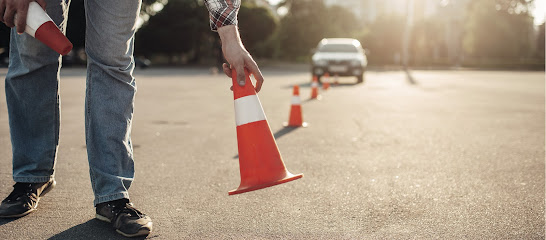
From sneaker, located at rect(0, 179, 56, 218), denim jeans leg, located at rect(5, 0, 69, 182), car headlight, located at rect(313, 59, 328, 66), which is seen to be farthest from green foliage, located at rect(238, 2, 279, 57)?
sneaker, located at rect(0, 179, 56, 218)

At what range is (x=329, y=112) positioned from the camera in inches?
368

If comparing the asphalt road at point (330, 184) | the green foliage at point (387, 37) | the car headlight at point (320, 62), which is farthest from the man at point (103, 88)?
the green foliage at point (387, 37)

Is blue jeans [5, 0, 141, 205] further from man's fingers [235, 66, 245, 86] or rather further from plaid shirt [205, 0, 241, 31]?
man's fingers [235, 66, 245, 86]

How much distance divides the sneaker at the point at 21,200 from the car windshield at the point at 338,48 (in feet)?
61.6

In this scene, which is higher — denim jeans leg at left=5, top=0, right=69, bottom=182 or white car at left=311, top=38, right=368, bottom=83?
denim jeans leg at left=5, top=0, right=69, bottom=182

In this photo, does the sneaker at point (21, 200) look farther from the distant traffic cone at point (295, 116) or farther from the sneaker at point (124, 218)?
the distant traffic cone at point (295, 116)

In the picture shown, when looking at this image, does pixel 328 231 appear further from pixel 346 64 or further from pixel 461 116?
pixel 346 64

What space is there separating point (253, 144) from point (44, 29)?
103 cm

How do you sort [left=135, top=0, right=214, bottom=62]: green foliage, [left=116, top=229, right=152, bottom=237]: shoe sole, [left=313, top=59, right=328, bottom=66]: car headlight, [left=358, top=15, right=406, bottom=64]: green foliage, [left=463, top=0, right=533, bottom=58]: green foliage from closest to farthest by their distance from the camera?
1. [left=116, top=229, right=152, bottom=237]: shoe sole
2. [left=313, top=59, right=328, bottom=66]: car headlight
3. [left=135, top=0, right=214, bottom=62]: green foliage
4. [left=358, top=15, right=406, bottom=64]: green foliage
5. [left=463, top=0, right=533, bottom=58]: green foliage

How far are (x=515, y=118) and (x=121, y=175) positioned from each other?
7129mm

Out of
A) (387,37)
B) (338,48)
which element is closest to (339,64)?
(338,48)

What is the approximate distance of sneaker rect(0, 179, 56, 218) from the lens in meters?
2.77

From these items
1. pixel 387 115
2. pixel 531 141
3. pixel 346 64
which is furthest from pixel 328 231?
pixel 346 64

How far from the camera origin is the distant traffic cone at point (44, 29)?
7.92ft
